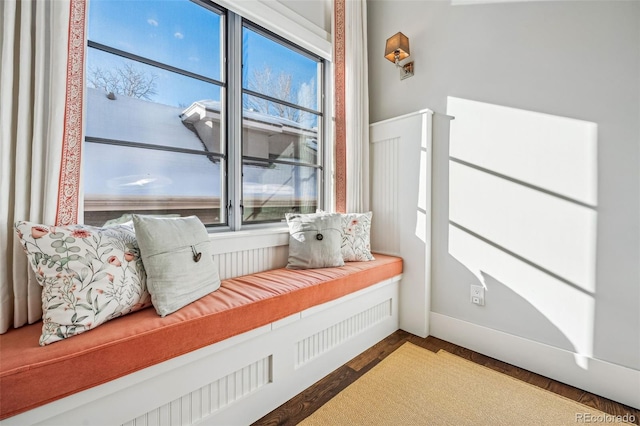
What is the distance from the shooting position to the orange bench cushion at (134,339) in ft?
2.68

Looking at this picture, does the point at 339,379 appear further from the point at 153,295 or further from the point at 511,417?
the point at 153,295

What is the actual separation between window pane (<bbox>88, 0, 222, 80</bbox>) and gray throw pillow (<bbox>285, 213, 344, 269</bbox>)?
3.96ft

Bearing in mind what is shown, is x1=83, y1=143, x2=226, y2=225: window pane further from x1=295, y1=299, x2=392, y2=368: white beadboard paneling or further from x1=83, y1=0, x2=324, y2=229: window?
x1=295, y1=299, x2=392, y2=368: white beadboard paneling

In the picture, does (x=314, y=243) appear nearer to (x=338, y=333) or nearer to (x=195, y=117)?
(x=338, y=333)

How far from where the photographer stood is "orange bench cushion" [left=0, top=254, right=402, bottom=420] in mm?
816

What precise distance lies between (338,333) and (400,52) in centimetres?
226

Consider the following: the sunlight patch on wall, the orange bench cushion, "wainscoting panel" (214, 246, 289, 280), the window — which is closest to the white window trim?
the window

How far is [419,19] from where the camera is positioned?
236cm

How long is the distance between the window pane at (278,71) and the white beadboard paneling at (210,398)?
187cm

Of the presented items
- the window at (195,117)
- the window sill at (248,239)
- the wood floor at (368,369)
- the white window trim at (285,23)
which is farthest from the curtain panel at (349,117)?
the wood floor at (368,369)

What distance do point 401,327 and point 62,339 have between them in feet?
→ 7.12

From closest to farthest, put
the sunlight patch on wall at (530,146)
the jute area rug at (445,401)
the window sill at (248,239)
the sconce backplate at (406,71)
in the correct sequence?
1. the jute area rug at (445,401)
2. the sunlight patch on wall at (530,146)
3. the window sill at (248,239)
4. the sconce backplate at (406,71)

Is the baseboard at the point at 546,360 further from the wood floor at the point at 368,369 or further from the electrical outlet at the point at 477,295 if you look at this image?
the electrical outlet at the point at 477,295

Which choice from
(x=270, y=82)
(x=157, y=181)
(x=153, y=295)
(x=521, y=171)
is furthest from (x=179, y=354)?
(x=521, y=171)
